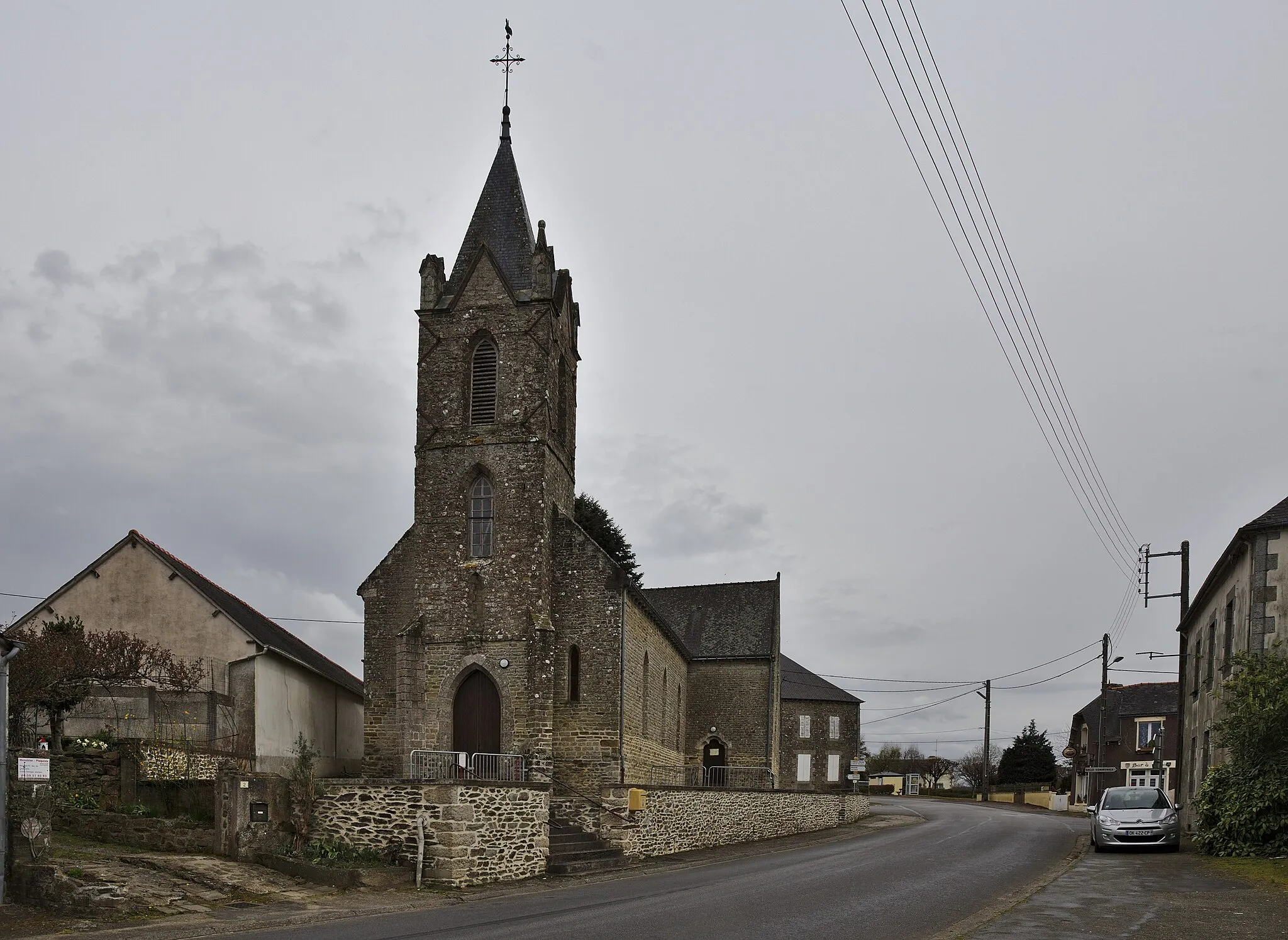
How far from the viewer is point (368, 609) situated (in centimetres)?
2881

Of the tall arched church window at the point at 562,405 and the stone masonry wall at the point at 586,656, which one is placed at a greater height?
the tall arched church window at the point at 562,405

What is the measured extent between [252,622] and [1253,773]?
855 inches

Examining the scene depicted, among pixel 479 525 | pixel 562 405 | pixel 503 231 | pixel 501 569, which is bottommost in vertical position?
pixel 501 569

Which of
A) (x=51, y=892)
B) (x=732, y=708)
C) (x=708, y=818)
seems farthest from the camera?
(x=732, y=708)

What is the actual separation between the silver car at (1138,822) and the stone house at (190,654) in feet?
58.7

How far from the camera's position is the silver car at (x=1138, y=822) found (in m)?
23.2

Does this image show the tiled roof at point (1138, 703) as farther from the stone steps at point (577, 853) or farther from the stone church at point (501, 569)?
the stone steps at point (577, 853)

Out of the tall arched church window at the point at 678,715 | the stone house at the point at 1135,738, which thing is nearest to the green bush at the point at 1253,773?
the tall arched church window at the point at 678,715

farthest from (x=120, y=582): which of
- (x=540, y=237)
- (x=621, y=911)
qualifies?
(x=621, y=911)

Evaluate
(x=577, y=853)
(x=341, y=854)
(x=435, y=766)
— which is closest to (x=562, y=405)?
(x=435, y=766)

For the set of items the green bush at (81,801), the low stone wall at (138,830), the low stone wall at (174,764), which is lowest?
the low stone wall at (138,830)

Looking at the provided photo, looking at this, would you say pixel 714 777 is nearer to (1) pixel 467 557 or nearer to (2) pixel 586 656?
(2) pixel 586 656

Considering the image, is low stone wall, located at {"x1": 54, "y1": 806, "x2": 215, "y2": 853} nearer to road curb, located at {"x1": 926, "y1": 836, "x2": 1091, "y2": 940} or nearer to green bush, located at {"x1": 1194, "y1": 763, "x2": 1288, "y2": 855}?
road curb, located at {"x1": 926, "y1": 836, "x2": 1091, "y2": 940}

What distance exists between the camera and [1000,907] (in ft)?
48.0
